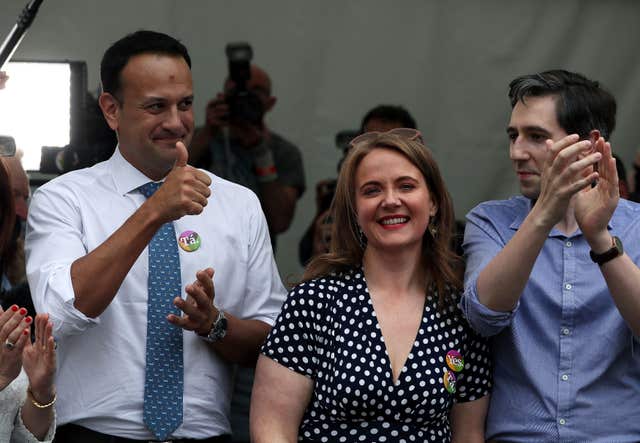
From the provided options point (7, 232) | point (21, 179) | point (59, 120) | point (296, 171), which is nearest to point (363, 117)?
point (296, 171)

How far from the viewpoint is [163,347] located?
2.87m

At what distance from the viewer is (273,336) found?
9.05 ft

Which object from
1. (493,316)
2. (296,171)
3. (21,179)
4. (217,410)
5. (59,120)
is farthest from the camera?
(296,171)

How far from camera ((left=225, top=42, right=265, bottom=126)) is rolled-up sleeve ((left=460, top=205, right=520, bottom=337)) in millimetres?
1894

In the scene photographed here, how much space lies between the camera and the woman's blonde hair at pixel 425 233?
2854 mm

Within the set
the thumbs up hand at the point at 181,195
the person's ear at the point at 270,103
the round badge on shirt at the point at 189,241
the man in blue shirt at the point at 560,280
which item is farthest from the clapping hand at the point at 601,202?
the person's ear at the point at 270,103

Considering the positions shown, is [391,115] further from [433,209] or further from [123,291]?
[123,291]

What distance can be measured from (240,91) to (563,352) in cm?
231

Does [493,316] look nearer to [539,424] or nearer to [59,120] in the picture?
[539,424]

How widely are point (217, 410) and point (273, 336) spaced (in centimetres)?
31

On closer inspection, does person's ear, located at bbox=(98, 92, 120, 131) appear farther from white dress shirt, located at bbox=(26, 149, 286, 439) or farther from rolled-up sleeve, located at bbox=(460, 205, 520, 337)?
rolled-up sleeve, located at bbox=(460, 205, 520, 337)

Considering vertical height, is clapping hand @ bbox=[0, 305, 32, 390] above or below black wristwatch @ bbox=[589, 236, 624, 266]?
below

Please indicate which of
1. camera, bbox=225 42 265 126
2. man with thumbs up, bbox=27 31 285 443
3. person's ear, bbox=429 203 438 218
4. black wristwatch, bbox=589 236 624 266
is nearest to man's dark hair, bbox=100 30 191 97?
man with thumbs up, bbox=27 31 285 443

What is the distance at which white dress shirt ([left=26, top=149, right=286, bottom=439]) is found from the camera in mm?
2803
